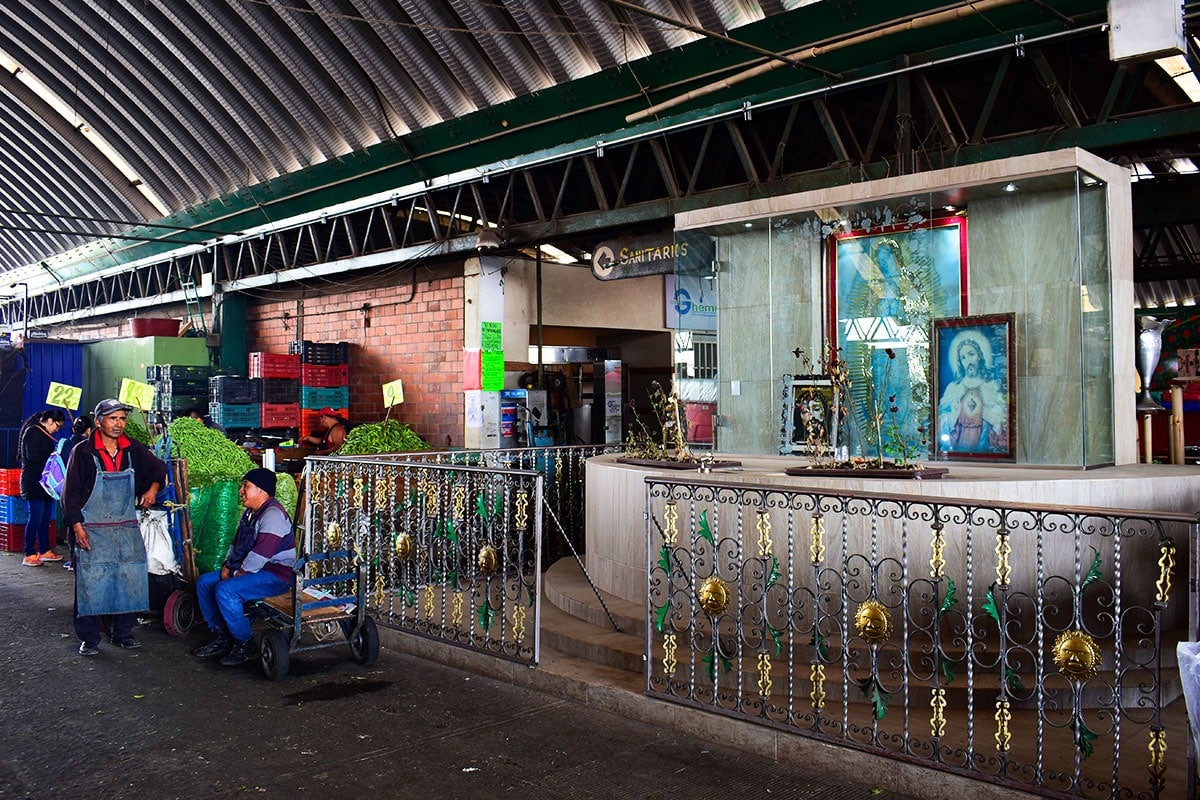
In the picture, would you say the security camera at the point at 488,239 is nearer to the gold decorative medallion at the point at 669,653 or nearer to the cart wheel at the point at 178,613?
the cart wheel at the point at 178,613

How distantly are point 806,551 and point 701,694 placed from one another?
1120 millimetres

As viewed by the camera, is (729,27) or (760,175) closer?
(729,27)

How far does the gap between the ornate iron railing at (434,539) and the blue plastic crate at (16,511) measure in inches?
244

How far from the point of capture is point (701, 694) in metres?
5.55

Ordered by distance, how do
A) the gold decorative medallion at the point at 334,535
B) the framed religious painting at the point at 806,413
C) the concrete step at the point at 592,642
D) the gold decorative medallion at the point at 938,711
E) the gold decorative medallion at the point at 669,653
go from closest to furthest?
the gold decorative medallion at the point at 938,711 → the gold decorative medallion at the point at 669,653 → the concrete step at the point at 592,642 → the gold decorative medallion at the point at 334,535 → the framed religious painting at the point at 806,413

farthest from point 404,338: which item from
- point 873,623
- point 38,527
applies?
point 873,623

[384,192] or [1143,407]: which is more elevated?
[384,192]

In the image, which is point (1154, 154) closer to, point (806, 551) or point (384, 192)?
point (806, 551)

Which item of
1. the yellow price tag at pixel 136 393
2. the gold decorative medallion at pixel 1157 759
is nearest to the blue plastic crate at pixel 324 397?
the yellow price tag at pixel 136 393

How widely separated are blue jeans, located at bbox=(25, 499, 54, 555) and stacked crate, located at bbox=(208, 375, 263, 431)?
2904mm

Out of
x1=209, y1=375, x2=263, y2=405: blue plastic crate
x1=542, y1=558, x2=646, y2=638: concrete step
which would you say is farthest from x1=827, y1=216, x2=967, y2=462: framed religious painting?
x1=209, y1=375, x2=263, y2=405: blue plastic crate

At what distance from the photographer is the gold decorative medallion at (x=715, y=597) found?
5211 mm

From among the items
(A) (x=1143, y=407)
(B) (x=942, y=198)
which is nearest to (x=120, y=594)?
(B) (x=942, y=198)

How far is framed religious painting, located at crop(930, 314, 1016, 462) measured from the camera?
307 inches
